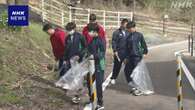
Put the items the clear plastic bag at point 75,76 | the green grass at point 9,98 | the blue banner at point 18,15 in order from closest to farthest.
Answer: the green grass at point 9,98 < the clear plastic bag at point 75,76 < the blue banner at point 18,15

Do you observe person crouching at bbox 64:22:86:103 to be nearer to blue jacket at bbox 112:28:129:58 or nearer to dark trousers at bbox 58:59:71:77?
dark trousers at bbox 58:59:71:77

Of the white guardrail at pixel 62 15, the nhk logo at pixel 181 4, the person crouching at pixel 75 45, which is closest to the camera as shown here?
the person crouching at pixel 75 45

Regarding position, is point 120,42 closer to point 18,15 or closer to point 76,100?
point 18,15

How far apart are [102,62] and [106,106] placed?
958mm

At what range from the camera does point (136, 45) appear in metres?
14.0

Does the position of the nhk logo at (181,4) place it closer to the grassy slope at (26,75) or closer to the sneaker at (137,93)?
the grassy slope at (26,75)

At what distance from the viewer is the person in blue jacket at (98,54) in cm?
A: 1148

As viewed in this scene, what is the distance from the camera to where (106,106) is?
1206 cm

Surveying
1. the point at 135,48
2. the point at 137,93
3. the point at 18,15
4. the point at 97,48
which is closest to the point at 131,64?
the point at 135,48

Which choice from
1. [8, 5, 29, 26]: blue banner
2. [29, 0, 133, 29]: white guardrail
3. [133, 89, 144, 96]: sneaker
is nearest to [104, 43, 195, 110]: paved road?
[133, 89, 144, 96]: sneaker

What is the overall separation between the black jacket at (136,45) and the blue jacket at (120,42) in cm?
114

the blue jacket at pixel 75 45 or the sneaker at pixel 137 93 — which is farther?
the sneaker at pixel 137 93

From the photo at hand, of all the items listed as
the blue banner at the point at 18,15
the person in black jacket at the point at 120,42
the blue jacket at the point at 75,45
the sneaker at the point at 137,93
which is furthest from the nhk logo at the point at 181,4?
the blue jacket at the point at 75,45

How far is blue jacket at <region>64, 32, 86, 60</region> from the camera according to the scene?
12477 millimetres
